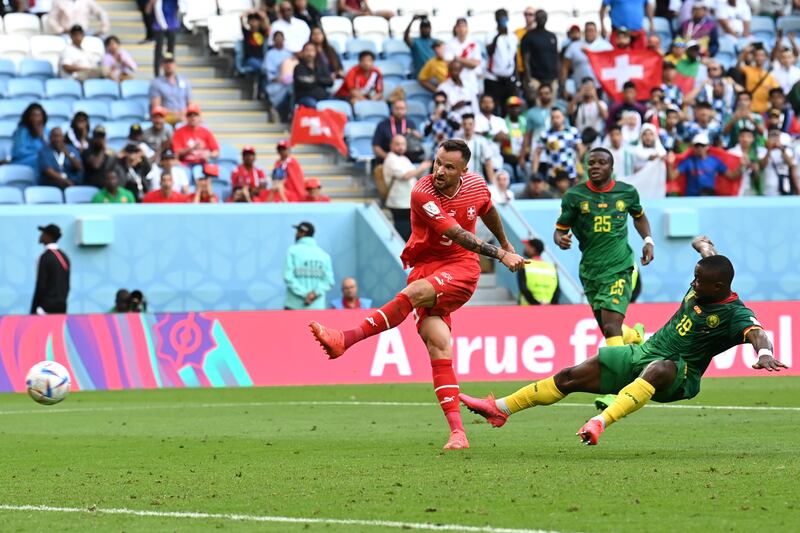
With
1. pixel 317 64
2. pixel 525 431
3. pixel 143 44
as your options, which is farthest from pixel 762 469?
pixel 143 44

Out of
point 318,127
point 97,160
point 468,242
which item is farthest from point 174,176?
point 468,242

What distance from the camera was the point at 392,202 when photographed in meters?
23.5

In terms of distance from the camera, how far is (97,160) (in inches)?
886

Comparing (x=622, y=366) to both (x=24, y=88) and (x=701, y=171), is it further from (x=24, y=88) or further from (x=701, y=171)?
(x=24, y=88)

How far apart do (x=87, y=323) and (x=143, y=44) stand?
883cm

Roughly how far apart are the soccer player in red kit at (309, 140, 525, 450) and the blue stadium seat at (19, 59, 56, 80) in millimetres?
15147

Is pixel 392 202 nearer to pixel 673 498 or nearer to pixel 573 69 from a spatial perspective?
pixel 573 69

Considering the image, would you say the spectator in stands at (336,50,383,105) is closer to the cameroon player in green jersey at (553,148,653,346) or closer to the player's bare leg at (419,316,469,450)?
the cameroon player in green jersey at (553,148,653,346)

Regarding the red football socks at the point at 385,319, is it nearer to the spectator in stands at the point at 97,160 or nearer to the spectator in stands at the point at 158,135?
the spectator in stands at the point at 97,160

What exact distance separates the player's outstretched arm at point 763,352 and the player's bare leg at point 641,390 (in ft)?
1.89

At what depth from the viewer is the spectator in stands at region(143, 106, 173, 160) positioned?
23.4 metres

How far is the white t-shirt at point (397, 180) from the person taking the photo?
75.8ft

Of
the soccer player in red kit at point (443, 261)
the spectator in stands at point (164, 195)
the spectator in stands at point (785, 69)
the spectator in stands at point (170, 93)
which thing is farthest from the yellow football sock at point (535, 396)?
the spectator in stands at point (785, 69)

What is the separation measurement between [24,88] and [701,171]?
35.7ft
